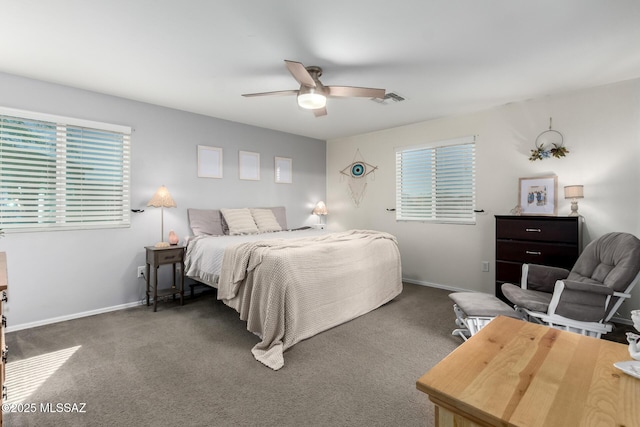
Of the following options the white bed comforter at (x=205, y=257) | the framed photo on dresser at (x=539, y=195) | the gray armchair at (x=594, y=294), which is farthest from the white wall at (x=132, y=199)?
the gray armchair at (x=594, y=294)

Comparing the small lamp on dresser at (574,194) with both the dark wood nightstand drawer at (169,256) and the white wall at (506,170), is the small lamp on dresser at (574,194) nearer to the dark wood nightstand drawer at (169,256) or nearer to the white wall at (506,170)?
the white wall at (506,170)

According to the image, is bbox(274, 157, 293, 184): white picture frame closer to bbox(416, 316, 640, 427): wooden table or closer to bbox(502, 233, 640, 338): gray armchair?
bbox(502, 233, 640, 338): gray armchair

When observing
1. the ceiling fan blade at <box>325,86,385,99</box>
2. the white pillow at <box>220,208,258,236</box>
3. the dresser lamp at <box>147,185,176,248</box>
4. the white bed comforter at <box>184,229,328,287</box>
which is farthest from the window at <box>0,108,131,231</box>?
the ceiling fan blade at <box>325,86,385,99</box>

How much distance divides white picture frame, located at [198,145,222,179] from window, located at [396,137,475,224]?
9.25 ft

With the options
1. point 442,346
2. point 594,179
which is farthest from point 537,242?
point 442,346

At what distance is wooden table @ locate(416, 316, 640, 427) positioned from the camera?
82 cm

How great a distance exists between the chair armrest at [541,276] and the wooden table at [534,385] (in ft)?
6.83

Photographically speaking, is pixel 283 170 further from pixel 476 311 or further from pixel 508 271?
→ pixel 476 311

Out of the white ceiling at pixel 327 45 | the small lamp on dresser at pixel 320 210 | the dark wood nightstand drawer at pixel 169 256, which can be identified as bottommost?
the dark wood nightstand drawer at pixel 169 256

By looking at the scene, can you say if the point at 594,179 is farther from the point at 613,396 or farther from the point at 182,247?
the point at 182,247

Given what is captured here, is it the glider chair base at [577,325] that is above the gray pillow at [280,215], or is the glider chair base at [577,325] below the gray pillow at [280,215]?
below

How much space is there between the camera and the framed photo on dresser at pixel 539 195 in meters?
3.62

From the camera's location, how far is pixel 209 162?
14.6 feet

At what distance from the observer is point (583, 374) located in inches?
39.9
